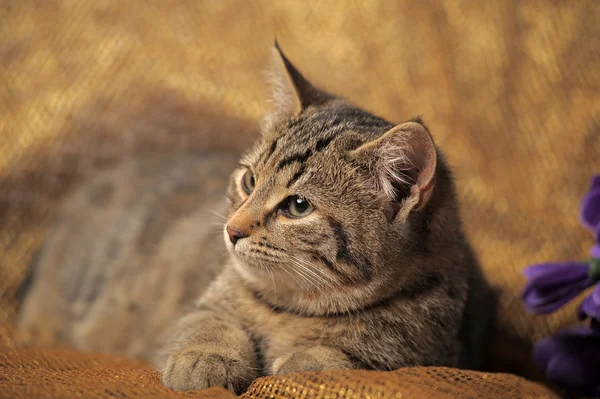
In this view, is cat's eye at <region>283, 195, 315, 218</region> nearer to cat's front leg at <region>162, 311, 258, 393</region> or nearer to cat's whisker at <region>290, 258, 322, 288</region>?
cat's whisker at <region>290, 258, 322, 288</region>

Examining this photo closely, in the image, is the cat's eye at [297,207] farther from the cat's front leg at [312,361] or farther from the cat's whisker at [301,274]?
the cat's front leg at [312,361]

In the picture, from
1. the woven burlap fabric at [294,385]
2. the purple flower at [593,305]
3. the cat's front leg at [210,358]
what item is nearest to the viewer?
the purple flower at [593,305]

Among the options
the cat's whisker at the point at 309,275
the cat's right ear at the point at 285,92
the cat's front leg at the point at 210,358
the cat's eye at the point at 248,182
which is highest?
the cat's right ear at the point at 285,92

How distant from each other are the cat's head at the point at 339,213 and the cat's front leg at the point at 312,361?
108 millimetres

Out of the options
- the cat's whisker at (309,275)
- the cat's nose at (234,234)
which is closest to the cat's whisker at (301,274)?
the cat's whisker at (309,275)

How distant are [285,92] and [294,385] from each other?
713 mm

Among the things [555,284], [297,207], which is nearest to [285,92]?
[297,207]

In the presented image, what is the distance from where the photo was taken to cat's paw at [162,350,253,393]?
108cm

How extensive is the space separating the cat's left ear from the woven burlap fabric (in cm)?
31

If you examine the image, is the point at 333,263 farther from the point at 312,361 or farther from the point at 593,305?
the point at 593,305

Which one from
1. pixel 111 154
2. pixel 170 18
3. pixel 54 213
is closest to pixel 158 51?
pixel 170 18

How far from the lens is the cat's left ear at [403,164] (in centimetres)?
113

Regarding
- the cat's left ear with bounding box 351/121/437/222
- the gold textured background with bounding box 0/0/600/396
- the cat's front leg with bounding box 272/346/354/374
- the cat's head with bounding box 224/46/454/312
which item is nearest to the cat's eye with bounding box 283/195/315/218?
the cat's head with bounding box 224/46/454/312

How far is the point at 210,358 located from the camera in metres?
1.11
